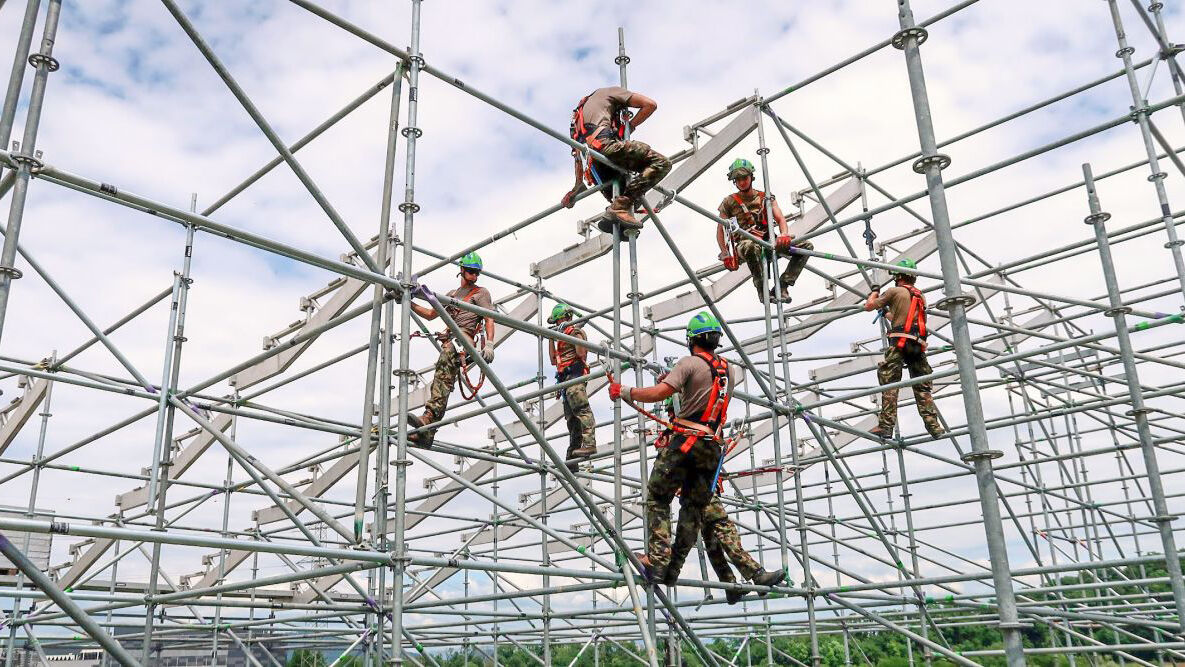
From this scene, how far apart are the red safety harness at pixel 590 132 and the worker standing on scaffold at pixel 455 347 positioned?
4.88ft

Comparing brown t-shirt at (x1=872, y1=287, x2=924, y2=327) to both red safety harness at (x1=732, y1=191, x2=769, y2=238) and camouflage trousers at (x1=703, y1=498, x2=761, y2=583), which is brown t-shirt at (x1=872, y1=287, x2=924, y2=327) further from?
camouflage trousers at (x1=703, y1=498, x2=761, y2=583)

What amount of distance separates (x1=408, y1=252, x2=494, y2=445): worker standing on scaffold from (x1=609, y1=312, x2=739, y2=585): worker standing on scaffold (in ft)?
7.47

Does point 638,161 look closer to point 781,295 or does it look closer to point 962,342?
point 781,295

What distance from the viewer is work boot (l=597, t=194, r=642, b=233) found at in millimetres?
6391

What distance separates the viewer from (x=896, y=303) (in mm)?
7953

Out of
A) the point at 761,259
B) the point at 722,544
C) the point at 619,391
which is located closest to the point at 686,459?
the point at 619,391

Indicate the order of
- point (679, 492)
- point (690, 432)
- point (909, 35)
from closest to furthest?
point (909, 35)
point (690, 432)
point (679, 492)

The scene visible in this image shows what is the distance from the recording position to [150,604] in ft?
19.8

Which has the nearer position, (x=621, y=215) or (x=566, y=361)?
(x=621, y=215)

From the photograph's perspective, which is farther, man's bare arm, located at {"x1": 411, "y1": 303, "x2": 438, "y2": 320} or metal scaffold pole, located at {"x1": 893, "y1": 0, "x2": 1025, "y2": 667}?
man's bare arm, located at {"x1": 411, "y1": 303, "x2": 438, "y2": 320}

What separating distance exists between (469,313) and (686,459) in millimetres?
2960

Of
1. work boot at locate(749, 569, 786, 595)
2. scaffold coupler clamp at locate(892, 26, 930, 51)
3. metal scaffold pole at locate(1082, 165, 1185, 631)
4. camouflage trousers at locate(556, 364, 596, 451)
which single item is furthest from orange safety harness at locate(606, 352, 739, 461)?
camouflage trousers at locate(556, 364, 596, 451)

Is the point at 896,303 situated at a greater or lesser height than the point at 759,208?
lesser

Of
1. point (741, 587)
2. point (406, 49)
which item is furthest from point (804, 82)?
point (741, 587)
